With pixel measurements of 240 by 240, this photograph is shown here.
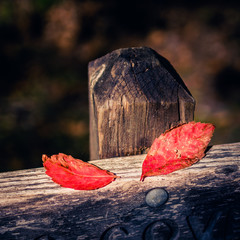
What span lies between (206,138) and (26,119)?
2.11 m

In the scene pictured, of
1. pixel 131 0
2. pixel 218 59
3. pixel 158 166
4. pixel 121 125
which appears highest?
pixel 131 0

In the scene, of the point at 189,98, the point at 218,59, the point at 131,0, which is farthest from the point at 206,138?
the point at 131,0

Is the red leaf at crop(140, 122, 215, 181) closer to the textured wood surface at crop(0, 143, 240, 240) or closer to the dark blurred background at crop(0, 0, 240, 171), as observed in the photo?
the textured wood surface at crop(0, 143, 240, 240)

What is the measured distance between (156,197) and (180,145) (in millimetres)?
206

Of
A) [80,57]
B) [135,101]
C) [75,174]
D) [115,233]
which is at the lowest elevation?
[115,233]

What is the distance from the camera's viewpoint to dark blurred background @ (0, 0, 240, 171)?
2.49m

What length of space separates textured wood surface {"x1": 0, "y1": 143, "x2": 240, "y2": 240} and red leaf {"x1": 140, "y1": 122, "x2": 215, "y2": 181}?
0.13 feet

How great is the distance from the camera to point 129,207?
2.39 ft

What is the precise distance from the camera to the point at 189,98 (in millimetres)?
815

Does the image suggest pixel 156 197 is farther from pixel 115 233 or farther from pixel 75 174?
pixel 75 174

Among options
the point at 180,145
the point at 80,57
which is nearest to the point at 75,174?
the point at 180,145

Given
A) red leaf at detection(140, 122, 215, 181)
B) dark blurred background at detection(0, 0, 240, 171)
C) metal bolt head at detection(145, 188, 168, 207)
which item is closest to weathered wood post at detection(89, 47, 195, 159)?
red leaf at detection(140, 122, 215, 181)

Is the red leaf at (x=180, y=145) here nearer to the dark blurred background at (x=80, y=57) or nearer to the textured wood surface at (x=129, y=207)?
the textured wood surface at (x=129, y=207)

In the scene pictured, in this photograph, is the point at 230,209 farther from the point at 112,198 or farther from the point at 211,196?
the point at 112,198
